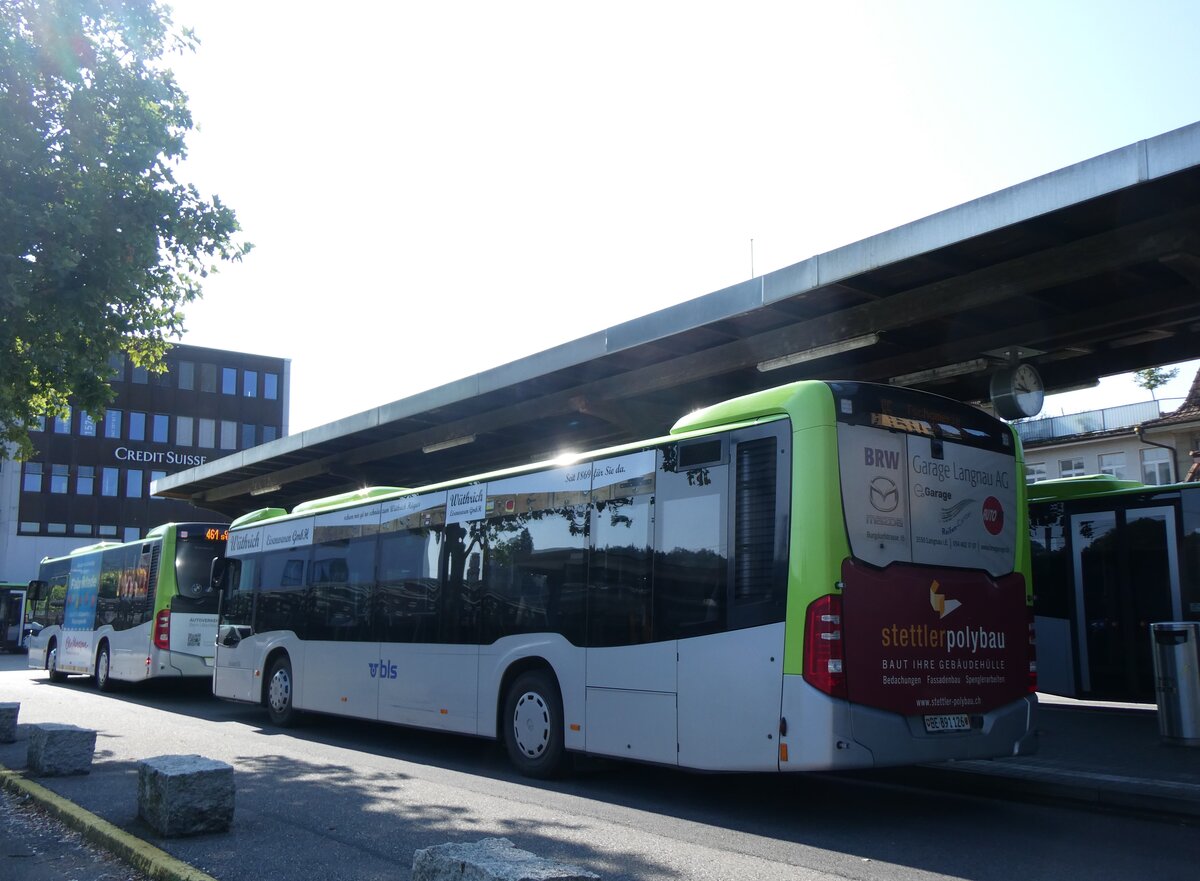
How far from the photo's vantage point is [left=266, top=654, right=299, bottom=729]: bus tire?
1481 centimetres

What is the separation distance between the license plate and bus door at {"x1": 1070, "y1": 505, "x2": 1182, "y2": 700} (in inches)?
315

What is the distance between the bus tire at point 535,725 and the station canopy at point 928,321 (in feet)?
16.2

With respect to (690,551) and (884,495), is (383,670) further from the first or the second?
(884,495)

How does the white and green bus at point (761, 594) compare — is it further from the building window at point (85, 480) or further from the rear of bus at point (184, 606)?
the building window at point (85, 480)

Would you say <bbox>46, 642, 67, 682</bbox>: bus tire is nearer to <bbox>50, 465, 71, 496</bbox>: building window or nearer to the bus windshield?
the bus windshield

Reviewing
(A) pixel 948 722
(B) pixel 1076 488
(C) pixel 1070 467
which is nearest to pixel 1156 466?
(C) pixel 1070 467

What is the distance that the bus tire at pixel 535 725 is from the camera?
9.80m

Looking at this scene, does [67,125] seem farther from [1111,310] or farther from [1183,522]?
[1183,522]

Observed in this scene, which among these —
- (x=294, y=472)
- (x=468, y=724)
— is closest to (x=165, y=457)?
(x=294, y=472)

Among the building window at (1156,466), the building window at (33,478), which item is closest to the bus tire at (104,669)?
the building window at (1156,466)

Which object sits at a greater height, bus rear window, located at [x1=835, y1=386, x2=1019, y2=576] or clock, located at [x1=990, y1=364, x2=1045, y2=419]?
clock, located at [x1=990, y1=364, x2=1045, y2=419]

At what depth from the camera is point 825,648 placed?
7.26 meters

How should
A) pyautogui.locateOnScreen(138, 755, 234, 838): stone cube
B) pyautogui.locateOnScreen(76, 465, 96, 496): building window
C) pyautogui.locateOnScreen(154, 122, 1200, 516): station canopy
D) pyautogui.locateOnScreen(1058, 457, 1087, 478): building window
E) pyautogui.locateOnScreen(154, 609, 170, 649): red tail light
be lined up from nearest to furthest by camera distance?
pyautogui.locateOnScreen(138, 755, 234, 838): stone cube → pyautogui.locateOnScreen(154, 122, 1200, 516): station canopy → pyautogui.locateOnScreen(154, 609, 170, 649): red tail light → pyautogui.locateOnScreen(1058, 457, 1087, 478): building window → pyautogui.locateOnScreen(76, 465, 96, 496): building window

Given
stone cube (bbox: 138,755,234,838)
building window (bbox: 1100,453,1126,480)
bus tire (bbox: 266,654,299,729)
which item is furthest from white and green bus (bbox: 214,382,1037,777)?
building window (bbox: 1100,453,1126,480)
